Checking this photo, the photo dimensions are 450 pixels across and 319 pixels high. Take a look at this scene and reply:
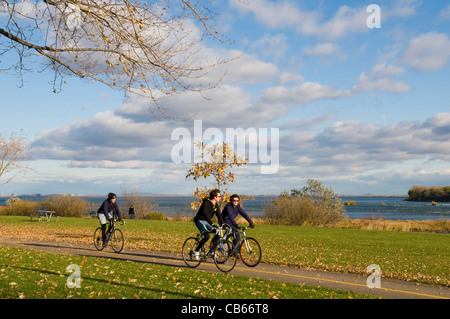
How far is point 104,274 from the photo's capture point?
33.4 ft

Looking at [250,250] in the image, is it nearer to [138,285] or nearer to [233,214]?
[233,214]

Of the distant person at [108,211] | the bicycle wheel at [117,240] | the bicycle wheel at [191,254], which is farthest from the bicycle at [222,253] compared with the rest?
the bicycle wheel at [117,240]

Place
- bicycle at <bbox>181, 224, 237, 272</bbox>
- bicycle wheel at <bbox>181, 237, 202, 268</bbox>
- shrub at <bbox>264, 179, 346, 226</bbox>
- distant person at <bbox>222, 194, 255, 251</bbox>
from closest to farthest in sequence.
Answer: bicycle at <bbox>181, 224, 237, 272</bbox>
distant person at <bbox>222, 194, 255, 251</bbox>
bicycle wheel at <bbox>181, 237, 202, 268</bbox>
shrub at <bbox>264, 179, 346, 226</bbox>

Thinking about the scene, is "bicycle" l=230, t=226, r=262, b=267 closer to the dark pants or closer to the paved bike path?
the dark pants

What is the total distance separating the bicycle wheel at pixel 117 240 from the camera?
15830mm

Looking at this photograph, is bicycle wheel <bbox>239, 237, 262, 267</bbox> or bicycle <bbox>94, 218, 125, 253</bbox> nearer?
bicycle wheel <bbox>239, 237, 262, 267</bbox>

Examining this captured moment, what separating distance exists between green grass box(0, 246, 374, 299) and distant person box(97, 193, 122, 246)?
3.80 metres

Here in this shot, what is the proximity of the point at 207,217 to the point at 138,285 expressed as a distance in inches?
119

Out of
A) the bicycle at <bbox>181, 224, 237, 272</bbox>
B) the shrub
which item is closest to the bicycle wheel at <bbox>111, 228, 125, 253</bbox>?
the bicycle at <bbox>181, 224, 237, 272</bbox>

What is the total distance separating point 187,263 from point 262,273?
2.35m

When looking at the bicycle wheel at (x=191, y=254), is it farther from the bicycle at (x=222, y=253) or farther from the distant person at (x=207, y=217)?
the distant person at (x=207, y=217)

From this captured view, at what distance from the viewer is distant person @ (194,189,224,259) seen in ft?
37.0

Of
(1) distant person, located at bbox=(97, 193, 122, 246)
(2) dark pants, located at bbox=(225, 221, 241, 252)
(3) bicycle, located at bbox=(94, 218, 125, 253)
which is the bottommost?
(3) bicycle, located at bbox=(94, 218, 125, 253)
